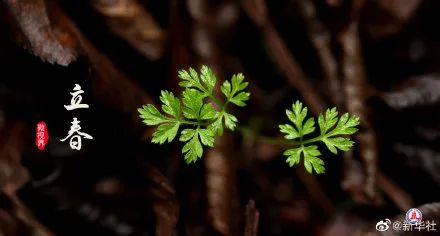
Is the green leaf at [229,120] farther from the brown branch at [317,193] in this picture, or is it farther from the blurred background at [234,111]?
the brown branch at [317,193]

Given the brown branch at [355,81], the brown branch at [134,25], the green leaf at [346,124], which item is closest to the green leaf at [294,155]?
the green leaf at [346,124]

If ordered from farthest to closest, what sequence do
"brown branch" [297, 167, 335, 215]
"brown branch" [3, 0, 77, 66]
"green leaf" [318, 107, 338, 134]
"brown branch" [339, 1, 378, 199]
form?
"brown branch" [297, 167, 335, 215]
"brown branch" [339, 1, 378, 199]
"green leaf" [318, 107, 338, 134]
"brown branch" [3, 0, 77, 66]

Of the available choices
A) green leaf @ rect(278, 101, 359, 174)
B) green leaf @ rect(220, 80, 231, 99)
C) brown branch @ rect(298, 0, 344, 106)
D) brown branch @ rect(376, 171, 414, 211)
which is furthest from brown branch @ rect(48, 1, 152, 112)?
brown branch @ rect(376, 171, 414, 211)

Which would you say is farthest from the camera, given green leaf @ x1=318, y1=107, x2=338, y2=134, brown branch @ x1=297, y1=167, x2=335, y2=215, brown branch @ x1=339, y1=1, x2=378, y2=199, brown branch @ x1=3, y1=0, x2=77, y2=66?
brown branch @ x1=297, y1=167, x2=335, y2=215

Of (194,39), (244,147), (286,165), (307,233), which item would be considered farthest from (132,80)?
(307,233)

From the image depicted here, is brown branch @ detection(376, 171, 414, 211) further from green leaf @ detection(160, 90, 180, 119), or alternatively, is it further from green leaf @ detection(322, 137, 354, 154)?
green leaf @ detection(160, 90, 180, 119)

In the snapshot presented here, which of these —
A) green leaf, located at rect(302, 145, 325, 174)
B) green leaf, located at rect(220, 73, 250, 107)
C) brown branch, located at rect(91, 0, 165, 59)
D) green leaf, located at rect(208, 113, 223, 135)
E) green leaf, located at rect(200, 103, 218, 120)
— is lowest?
green leaf, located at rect(302, 145, 325, 174)

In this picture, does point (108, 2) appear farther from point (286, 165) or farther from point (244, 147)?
point (286, 165)
